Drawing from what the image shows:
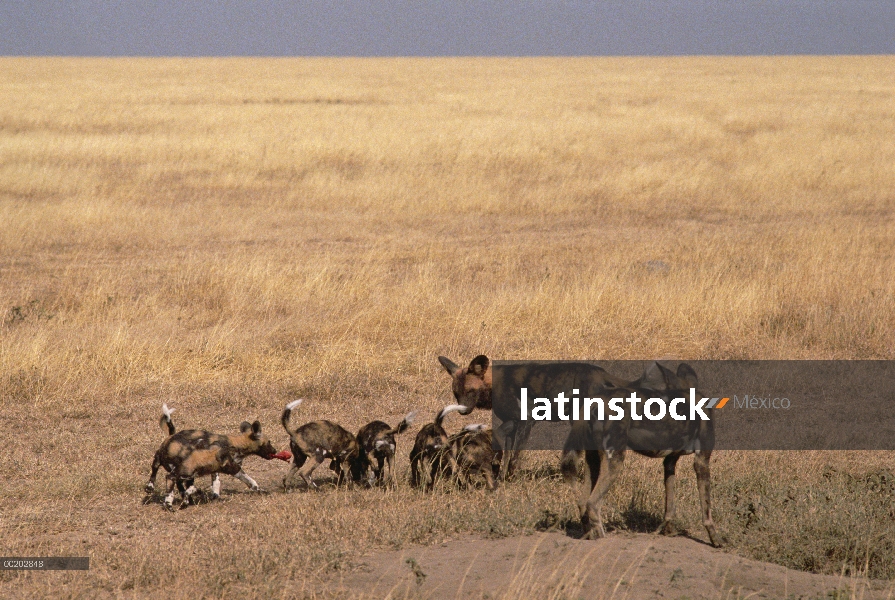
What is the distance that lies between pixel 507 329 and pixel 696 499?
4141mm

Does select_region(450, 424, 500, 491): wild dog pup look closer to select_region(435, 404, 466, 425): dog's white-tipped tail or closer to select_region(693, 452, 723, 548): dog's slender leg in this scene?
select_region(435, 404, 466, 425): dog's white-tipped tail

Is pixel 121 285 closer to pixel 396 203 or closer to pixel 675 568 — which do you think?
pixel 396 203

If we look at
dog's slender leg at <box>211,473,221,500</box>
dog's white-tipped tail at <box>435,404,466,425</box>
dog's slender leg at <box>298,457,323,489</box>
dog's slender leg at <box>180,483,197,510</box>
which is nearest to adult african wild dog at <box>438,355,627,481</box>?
dog's white-tipped tail at <box>435,404,466,425</box>

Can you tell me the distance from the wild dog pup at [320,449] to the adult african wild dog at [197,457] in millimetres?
254

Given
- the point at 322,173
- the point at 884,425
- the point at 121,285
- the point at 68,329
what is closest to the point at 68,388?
the point at 68,329

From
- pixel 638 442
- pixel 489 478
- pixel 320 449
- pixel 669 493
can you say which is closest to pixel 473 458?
pixel 489 478

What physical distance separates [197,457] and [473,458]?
1.66m

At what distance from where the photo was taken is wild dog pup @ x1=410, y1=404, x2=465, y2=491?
595cm

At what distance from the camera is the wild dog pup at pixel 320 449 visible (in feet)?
19.9

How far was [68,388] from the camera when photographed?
809 centimetres

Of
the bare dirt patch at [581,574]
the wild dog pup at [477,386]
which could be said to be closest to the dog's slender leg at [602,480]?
the bare dirt patch at [581,574]

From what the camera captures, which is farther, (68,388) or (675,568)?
(68,388)

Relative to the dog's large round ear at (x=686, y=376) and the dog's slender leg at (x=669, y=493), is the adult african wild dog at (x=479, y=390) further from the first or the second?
the dog's large round ear at (x=686, y=376)

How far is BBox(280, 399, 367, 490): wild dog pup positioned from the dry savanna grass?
0.25 meters
